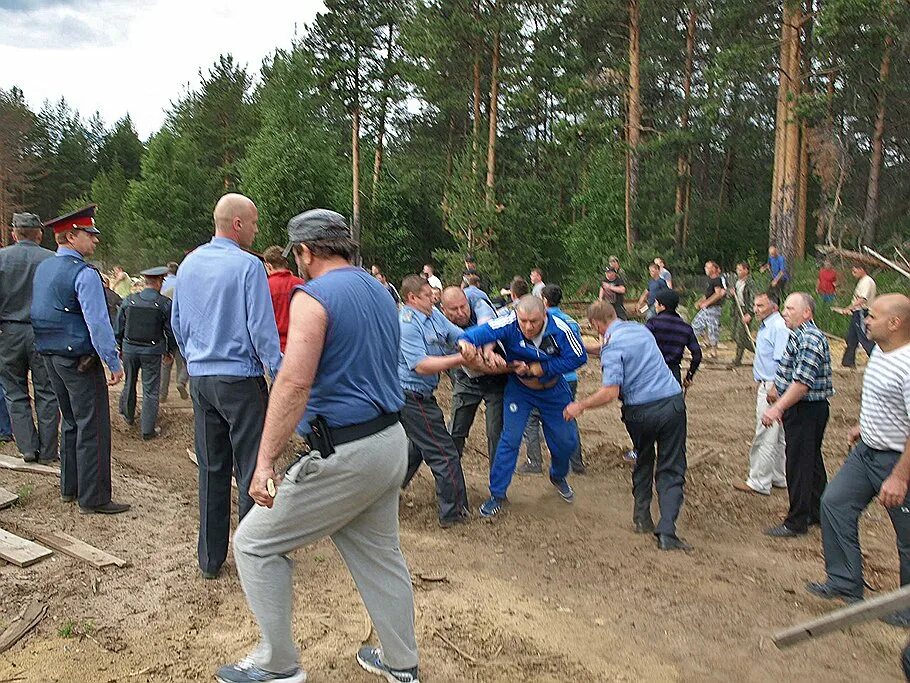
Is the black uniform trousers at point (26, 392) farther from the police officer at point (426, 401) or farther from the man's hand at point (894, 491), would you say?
the man's hand at point (894, 491)

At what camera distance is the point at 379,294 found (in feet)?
10.7

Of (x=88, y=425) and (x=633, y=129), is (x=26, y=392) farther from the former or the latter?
(x=633, y=129)

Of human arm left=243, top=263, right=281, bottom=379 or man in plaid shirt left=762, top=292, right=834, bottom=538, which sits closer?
human arm left=243, top=263, right=281, bottom=379

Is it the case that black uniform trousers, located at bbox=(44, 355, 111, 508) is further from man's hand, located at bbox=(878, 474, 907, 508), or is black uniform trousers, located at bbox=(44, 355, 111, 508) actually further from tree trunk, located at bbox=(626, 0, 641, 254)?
tree trunk, located at bbox=(626, 0, 641, 254)

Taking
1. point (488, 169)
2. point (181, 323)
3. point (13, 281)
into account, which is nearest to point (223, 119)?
point (488, 169)

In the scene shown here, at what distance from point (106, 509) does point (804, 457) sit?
527 centimetres

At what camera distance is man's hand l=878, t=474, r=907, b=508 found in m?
4.12

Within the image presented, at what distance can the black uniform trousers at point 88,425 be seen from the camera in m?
Result: 5.36

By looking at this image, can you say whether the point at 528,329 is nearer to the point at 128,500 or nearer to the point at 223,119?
the point at 128,500

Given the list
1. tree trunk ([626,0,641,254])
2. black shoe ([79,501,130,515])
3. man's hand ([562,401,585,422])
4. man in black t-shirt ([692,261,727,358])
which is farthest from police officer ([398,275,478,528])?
tree trunk ([626,0,641,254])

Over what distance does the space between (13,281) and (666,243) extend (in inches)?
954

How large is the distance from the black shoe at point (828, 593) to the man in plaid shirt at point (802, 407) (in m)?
1.20

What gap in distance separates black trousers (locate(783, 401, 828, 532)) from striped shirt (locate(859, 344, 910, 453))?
1429 millimetres

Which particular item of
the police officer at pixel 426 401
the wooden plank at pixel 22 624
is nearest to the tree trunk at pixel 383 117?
the police officer at pixel 426 401
